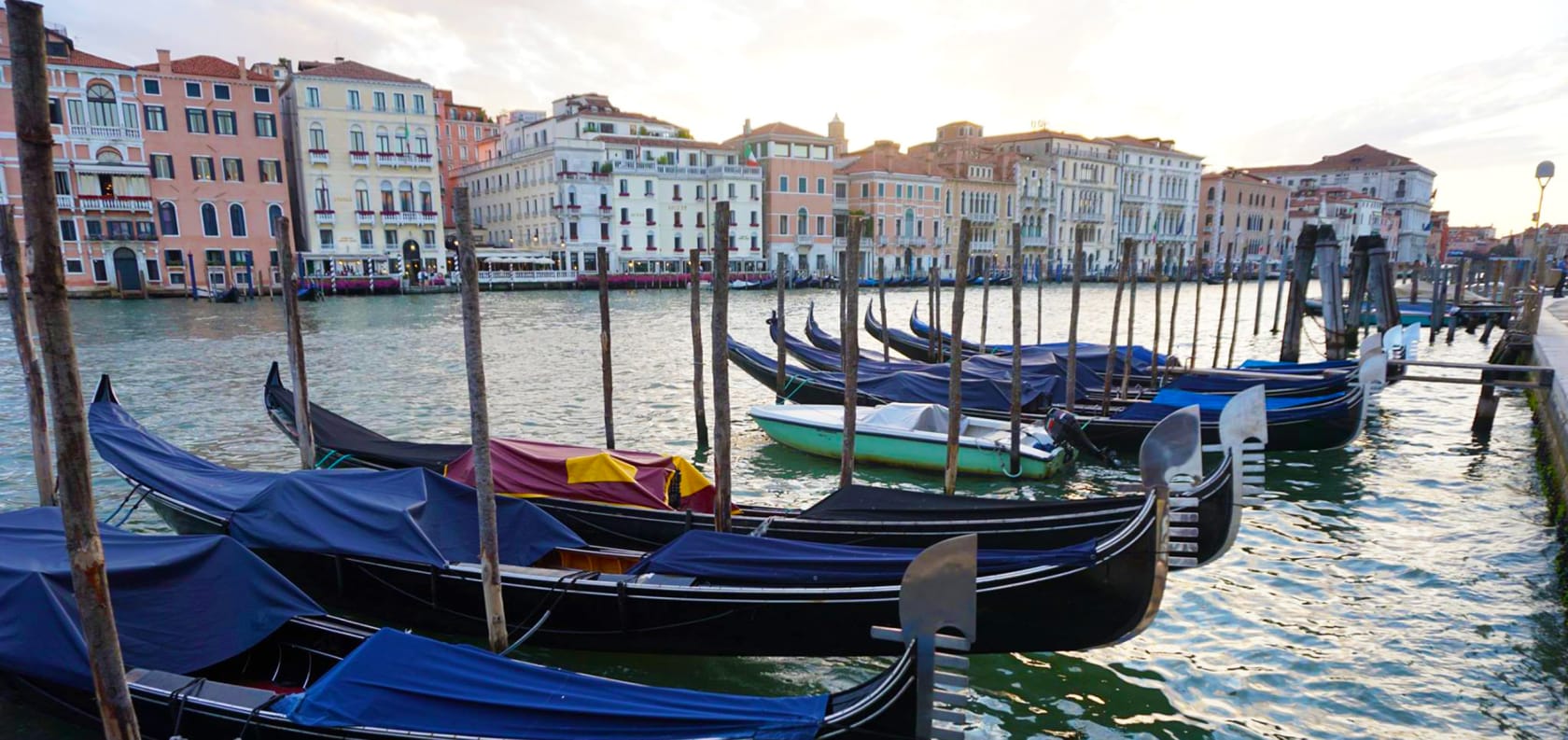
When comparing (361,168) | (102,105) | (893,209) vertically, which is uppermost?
(102,105)

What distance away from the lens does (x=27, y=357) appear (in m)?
5.08

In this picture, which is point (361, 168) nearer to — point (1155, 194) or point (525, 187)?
point (525, 187)

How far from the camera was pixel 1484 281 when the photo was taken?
1161 inches

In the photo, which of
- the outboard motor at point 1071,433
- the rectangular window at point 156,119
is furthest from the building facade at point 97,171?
the outboard motor at point 1071,433

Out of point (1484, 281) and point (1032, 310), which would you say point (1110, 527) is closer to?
point (1032, 310)

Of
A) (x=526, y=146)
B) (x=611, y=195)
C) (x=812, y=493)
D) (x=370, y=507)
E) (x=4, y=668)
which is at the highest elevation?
(x=526, y=146)

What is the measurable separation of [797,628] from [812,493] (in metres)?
3.70

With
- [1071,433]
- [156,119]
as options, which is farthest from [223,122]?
[1071,433]

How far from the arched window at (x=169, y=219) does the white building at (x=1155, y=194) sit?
163 feet

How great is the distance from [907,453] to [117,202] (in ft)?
105

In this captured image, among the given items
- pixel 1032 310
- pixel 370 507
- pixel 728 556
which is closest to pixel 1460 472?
pixel 728 556

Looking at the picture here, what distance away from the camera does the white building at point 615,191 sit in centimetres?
3666

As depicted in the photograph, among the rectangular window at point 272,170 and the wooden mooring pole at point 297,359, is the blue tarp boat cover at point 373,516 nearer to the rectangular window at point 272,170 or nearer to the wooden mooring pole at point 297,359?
the wooden mooring pole at point 297,359

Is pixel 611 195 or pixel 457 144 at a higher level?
pixel 457 144
